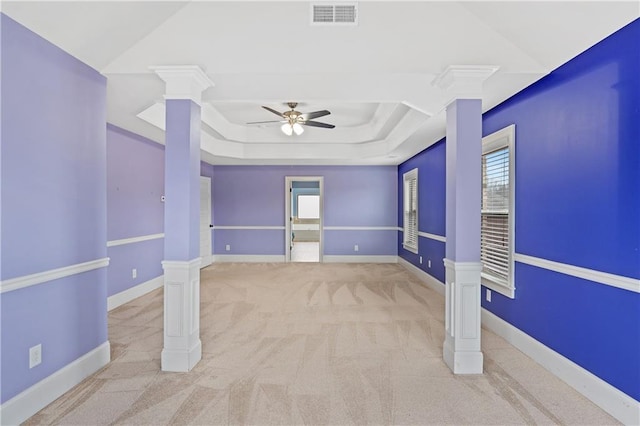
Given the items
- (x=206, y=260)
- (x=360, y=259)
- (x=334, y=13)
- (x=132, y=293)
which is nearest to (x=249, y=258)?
(x=206, y=260)

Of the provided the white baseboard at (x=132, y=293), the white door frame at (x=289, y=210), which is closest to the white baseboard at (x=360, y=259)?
the white door frame at (x=289, y=210)

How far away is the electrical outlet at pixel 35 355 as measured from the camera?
2.00 metres

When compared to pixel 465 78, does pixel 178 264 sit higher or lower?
lower

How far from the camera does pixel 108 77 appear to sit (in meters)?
2.61

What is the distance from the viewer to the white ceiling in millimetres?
2062

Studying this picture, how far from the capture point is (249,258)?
24.4 feet

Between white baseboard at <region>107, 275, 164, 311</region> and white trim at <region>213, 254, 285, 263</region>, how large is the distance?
2.36 meters

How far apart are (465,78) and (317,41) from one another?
1.21m

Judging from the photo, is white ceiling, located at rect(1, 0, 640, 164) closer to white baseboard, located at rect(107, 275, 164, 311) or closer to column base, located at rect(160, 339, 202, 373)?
column base, located at rect(160, 339, 202, 373)

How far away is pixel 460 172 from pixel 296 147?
428 centimetres

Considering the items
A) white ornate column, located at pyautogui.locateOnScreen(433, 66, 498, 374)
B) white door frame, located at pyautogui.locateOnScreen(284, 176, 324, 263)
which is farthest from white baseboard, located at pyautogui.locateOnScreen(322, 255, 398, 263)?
white ornate column, located at pyautogui.locateOnScreen(433, 66, 498, 374)

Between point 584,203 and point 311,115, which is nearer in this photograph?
point 584,203

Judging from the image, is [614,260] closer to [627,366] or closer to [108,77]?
[627,366]

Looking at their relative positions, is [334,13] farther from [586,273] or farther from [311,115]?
[586,273]
